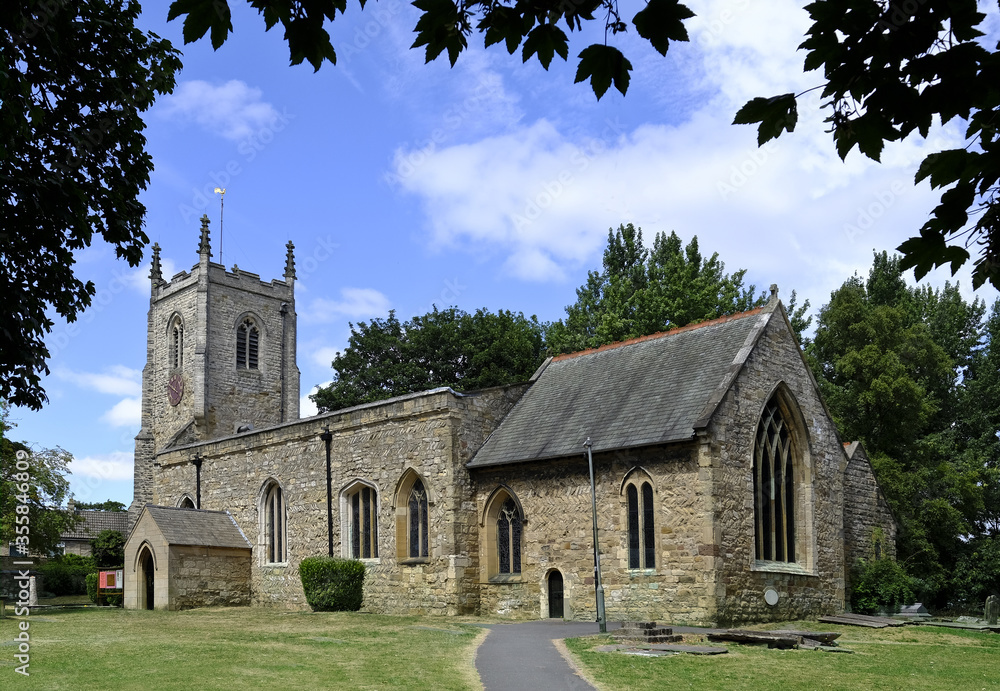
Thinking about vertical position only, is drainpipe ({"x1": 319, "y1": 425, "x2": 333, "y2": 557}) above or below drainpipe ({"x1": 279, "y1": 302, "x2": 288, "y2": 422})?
below

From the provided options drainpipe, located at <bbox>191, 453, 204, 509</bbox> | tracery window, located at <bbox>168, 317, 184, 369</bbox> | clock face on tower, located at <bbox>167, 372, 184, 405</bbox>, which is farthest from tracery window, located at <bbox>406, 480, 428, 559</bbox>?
tracery window, located at <bbox>168, 317, 184, 369</bbox>

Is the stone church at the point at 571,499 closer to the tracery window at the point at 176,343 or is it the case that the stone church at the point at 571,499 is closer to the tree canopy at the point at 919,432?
the tree canopy at the point at 919,432

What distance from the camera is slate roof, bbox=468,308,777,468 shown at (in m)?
22.6

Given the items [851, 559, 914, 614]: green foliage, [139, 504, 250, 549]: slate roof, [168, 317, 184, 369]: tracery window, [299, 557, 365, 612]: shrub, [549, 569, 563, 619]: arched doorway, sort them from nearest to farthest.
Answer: [549, 569, 563, 619]: arched doorway, [851, 559, 914, 614]: green foliage, [299, 557, 365, 612]: shrub, [139, 504, 250, 549]: slate roof, [168, 317, 184, 369]: tracery window

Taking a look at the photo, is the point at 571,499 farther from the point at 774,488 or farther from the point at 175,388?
the point at 175,388

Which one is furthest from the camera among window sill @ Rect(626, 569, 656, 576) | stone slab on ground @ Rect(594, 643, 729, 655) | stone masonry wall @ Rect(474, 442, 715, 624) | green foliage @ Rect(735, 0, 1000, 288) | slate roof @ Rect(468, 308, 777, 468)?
slate roof @ Rect(468, 308, 777, 468)

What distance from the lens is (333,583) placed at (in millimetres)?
26531

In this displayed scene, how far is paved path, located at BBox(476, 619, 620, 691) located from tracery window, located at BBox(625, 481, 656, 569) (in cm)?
185

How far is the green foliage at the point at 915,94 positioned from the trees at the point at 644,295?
126 feet

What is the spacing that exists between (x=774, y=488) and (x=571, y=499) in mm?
5257

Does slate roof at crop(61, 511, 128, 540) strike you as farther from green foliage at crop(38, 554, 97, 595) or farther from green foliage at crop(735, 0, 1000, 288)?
green foliage at crop(735, 0, 1000, 288)

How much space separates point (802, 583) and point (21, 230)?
63.9ft

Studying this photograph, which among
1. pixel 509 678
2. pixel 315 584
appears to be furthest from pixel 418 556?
pixel 509 678

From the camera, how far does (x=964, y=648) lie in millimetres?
18188
